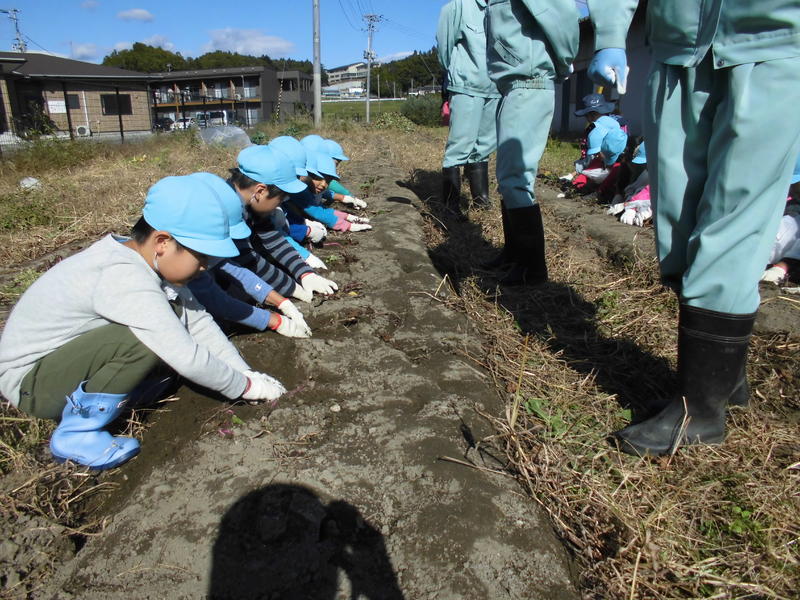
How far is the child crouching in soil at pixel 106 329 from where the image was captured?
168 centimetres

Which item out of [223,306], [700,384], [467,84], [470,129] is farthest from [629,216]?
[223,306]

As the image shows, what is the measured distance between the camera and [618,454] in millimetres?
1667

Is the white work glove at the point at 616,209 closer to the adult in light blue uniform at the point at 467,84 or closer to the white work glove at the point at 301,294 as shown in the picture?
the adult in light blue uniform at the point at 467,84

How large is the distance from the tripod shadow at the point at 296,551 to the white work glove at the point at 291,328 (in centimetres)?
103

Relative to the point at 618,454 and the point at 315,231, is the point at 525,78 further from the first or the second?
the point at 618,454

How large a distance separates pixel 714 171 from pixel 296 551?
4.96 ft

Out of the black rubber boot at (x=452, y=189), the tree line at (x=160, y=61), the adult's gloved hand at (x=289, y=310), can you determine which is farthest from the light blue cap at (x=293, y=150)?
the tree line at (x=160, y=61)

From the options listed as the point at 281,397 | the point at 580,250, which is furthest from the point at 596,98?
the point at 281,397

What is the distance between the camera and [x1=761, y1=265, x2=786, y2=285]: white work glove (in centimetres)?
Answer: 306

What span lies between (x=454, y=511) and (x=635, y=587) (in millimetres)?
456

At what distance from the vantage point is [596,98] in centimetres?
673

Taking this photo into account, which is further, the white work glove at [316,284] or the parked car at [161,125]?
the parked car at [161,125]

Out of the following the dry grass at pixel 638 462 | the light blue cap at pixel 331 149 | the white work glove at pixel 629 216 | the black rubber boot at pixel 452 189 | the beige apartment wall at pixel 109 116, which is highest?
the beige apartment wall at pixel 109 116

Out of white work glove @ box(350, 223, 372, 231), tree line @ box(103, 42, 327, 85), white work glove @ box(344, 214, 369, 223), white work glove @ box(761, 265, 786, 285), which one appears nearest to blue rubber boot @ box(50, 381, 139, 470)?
white work glove @ box(350, 223, 372, 231)
